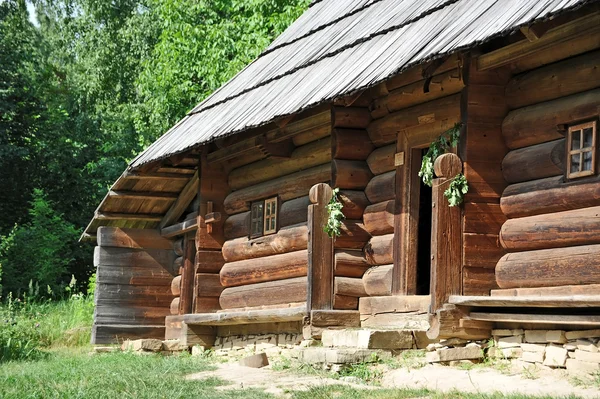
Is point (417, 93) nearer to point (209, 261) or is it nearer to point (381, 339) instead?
point (381, 339)

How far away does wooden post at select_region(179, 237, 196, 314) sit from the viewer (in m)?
16.8

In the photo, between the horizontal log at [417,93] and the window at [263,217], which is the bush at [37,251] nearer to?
the window at [263,217]

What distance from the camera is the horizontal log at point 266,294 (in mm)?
13545

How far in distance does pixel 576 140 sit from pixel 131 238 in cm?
951

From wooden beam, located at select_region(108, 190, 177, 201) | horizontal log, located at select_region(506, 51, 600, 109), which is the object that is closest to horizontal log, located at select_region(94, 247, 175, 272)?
wooden beam, located at select_region(108, 190, 177, 201)

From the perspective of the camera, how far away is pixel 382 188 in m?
12.2

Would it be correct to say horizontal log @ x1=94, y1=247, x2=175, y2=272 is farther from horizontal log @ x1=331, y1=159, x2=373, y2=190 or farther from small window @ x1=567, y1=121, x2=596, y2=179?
small window @ x1=567, y1=121, x2=596, y2=179

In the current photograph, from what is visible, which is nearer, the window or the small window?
the small window

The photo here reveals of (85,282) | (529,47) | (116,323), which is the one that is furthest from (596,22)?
(85,282)

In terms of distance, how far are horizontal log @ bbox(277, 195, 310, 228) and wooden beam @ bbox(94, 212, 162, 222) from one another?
174 inches

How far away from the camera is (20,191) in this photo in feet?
92.3

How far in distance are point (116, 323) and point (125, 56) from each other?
16.2 m

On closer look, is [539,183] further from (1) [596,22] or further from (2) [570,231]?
(1) [596,22]

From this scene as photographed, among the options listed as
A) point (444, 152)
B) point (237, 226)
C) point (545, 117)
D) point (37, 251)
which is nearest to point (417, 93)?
point (444, 152)
